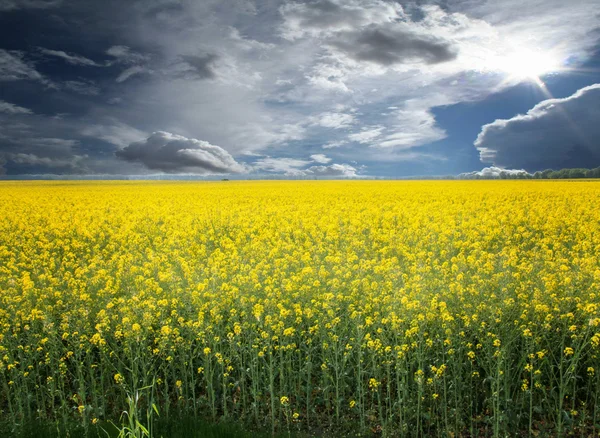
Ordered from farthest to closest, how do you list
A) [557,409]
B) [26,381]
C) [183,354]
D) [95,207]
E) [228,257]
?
[95,207] < [228,257] < [26,381] < [183,354] < [557,409]

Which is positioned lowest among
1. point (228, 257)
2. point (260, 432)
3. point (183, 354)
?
point (260, 432)

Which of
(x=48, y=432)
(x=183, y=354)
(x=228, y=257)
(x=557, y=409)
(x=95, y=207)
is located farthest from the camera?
(x=95, y=207)

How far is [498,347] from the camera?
6957 millimetres

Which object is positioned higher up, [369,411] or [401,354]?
[401,354]

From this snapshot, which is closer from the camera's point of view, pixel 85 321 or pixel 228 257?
pixel 85 321

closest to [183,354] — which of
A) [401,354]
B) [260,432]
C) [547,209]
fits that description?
[260,432]

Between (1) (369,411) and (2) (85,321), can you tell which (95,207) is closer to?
(2) (85,321)

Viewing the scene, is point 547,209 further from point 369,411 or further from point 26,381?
point 26,381

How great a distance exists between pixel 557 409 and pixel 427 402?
193 cm

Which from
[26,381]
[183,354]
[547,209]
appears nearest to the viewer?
[183,354]

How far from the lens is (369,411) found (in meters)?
6.90

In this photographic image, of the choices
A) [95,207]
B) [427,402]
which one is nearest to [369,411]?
[427,402]

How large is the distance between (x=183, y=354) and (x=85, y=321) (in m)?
2.17

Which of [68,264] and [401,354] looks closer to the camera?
[401,354]
